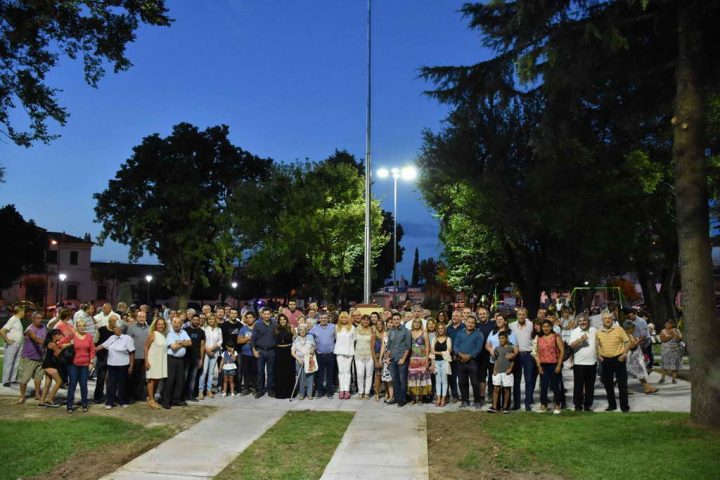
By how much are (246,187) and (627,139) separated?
24.4 meters

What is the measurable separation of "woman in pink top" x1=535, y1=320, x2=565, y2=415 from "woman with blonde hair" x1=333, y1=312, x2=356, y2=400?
→ 385 cm

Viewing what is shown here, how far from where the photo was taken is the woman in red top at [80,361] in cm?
1073

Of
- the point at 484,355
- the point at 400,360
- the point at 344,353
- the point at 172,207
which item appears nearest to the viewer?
the point at 484,355

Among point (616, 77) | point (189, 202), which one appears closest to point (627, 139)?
point (616, 77)

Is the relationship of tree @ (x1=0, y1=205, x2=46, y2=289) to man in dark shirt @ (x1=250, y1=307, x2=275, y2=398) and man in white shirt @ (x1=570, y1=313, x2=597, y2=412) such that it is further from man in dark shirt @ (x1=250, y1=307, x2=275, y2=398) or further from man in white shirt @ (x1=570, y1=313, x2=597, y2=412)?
man in white shirt @ (x1=570, y1=313, x2=597, y2=412)

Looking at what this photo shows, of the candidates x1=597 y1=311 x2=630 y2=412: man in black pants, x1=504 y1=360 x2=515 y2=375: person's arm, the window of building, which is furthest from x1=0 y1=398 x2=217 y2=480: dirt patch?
the window of building

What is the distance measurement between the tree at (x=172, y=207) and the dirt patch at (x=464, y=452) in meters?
34.1

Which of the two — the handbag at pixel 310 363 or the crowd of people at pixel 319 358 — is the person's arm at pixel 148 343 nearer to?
the crowd of people at pixel 319 358

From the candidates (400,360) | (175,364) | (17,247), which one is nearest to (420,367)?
(400,360)

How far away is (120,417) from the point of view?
10422mm

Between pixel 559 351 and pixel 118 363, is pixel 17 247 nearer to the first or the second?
pixel 118 363

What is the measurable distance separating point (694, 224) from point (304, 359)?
7.59m

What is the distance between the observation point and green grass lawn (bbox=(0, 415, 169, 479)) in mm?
7543

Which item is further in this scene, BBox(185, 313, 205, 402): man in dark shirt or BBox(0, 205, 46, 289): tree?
BBox(0, 205, 46, 289): tree
